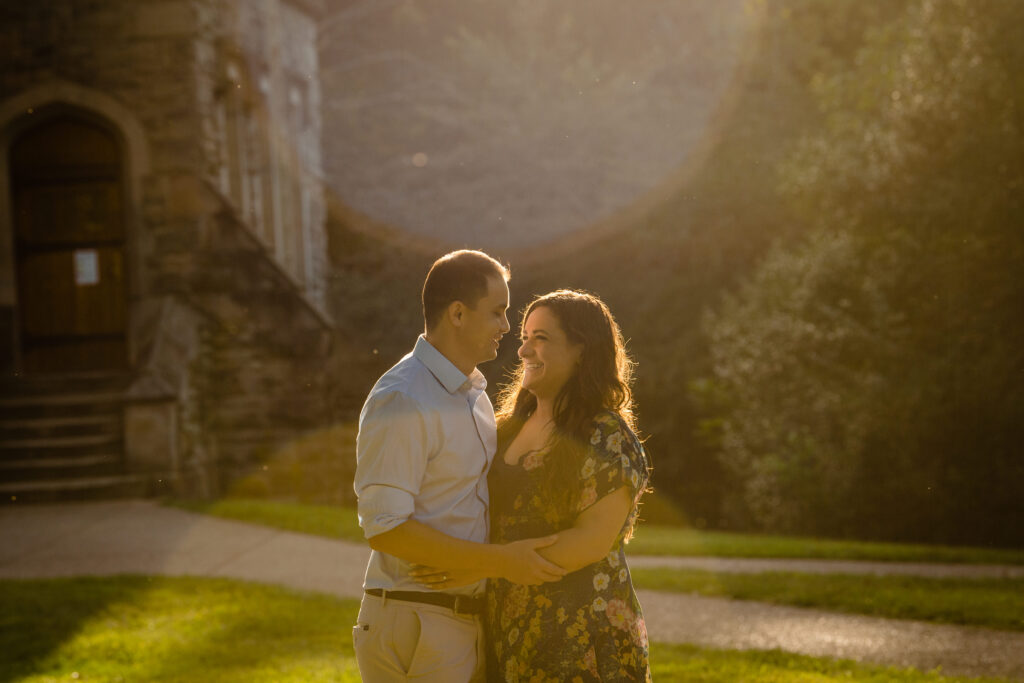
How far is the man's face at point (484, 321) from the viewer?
Result: 323 cm

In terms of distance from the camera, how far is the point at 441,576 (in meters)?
3.04

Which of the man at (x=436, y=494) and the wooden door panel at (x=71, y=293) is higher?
the wooden door panel at (x=71, y=293)

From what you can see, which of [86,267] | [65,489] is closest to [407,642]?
[65,489]

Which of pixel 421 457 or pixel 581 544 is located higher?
pixel 421 457

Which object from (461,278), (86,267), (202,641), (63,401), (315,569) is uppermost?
(86,267)

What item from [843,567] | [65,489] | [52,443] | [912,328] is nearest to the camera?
[843,567]

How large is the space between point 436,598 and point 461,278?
991 millimetres

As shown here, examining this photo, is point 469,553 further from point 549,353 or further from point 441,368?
point 549,353

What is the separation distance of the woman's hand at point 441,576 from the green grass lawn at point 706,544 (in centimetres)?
744

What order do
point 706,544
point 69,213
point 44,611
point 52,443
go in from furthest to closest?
point 69,213, point 52,443, point 706,544, point 44,611

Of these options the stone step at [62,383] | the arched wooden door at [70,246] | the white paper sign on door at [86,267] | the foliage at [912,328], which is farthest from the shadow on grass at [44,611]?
the foliage at [912,328]

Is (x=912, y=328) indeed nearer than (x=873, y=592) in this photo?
No

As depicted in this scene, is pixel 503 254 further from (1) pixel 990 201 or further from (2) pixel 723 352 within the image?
(1) pixel 990 201

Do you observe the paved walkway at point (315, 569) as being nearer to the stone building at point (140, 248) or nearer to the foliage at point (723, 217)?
the stone building at point (140, 248)
